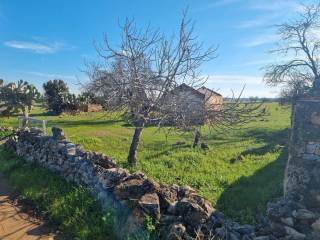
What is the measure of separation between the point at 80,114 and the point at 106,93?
24.1 metres

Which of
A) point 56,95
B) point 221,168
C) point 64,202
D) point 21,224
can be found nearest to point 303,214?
point 64,202

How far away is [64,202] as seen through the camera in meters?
6.38

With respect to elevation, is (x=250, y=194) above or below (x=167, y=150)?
below

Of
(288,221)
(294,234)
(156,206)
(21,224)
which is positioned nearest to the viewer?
(294,234)

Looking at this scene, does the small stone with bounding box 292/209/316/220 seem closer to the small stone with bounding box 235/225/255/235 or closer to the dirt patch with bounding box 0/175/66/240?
the small stone with bounding box 235/225/255/235

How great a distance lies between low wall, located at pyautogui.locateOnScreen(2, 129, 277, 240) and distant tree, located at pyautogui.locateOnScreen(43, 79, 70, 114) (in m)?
27.7

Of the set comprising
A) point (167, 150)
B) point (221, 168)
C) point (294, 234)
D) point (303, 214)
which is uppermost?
point (303, 214)

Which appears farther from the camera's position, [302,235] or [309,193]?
[309,193]

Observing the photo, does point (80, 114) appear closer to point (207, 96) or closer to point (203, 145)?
point (203, 145)

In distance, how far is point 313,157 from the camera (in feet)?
19.9

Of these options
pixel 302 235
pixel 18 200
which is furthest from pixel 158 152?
pixel 302 235

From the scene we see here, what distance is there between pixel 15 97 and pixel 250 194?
27.6 m

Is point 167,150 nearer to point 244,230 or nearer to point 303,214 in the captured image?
point 244,230

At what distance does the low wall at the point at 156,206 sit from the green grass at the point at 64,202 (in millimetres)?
228
